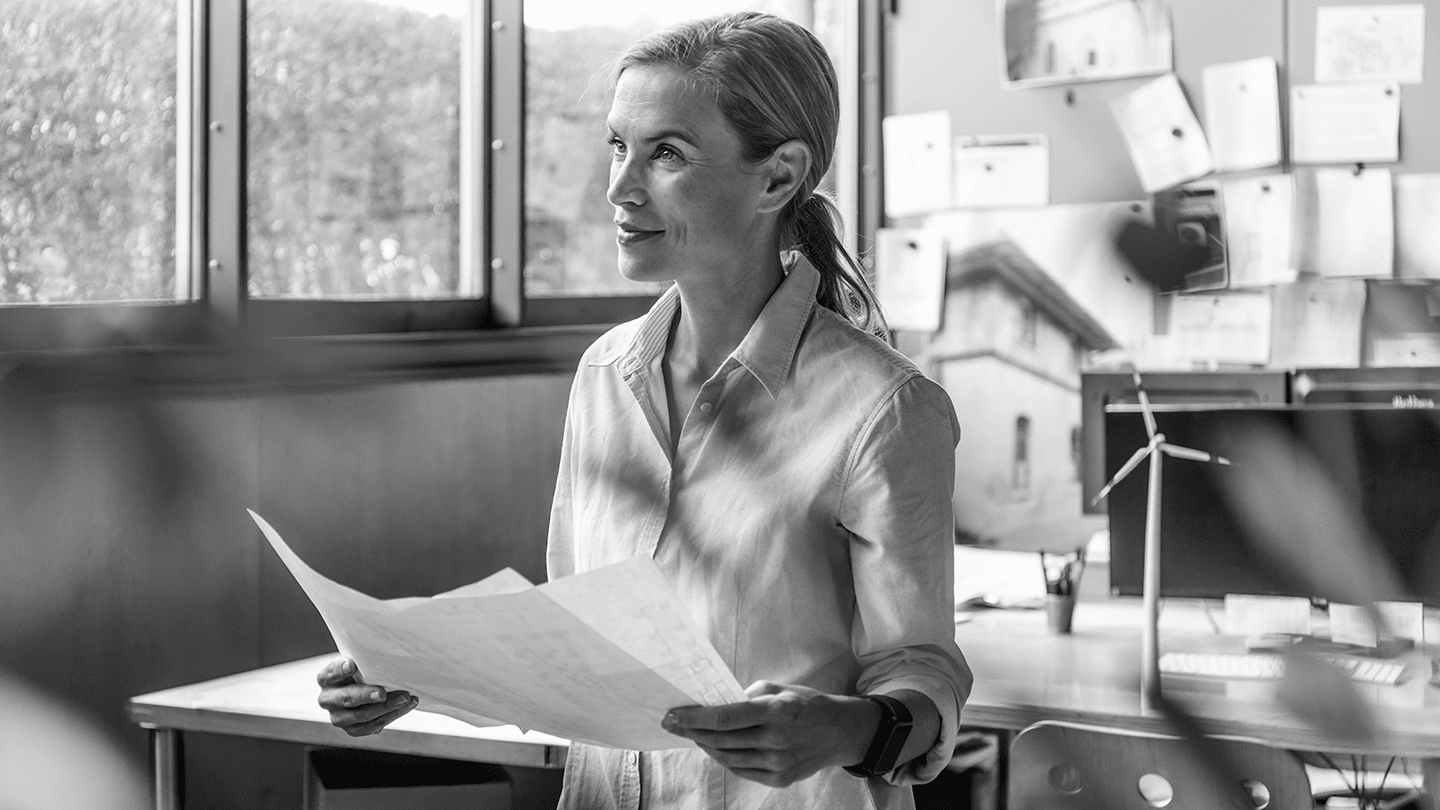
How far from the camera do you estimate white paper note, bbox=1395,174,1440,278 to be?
3.20 meters

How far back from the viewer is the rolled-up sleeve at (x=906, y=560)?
94 cm

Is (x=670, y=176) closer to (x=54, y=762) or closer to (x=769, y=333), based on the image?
(x=769, y=333)

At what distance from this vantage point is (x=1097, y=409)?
99.1 inches

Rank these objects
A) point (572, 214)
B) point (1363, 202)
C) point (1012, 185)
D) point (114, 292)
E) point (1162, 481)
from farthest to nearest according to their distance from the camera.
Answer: point (1012, 185)
point (1363, 202)
point (572, 214)
point (1162, 481)
point (114, 292)

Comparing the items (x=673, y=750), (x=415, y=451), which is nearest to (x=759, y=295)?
(x=673, y=750)

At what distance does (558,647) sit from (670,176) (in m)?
0.34

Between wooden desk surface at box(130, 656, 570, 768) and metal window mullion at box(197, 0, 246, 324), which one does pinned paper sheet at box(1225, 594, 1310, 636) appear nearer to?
wooden desk surface at box(130, 656, 570, 768)

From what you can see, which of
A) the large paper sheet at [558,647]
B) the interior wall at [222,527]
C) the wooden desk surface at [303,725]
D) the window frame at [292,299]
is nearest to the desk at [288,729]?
the wooden desk surface at [303,725]

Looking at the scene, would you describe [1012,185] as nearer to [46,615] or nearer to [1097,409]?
[1097,409]

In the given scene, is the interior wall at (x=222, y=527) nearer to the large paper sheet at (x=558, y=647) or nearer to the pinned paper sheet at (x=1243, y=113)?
the large paper sheet at (x=558, y=647)

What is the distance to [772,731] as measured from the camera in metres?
0.83

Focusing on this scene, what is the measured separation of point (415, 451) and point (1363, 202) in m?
2.18

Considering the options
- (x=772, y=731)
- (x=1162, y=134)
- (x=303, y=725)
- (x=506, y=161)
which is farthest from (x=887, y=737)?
(x=1162, y=134)

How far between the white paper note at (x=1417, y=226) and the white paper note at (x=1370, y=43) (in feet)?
0.74
